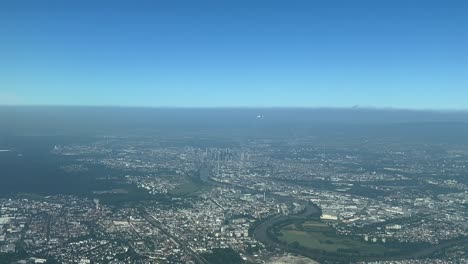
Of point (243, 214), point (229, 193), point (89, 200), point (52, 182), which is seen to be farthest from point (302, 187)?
point (52, 182)

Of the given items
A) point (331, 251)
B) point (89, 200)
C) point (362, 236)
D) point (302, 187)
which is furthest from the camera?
point (302, 187)

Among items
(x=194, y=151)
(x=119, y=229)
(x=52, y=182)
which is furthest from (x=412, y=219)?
(x=194, y=151)

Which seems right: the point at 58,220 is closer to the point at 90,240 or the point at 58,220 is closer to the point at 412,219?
the point at 90,240

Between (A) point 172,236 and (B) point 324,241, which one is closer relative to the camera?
(B) point 324,241

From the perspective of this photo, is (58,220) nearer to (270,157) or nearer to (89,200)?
(89,200)

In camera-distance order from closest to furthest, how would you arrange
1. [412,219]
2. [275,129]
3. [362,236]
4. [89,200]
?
[362,236] → [412,219] → [89,200] → [275,129]

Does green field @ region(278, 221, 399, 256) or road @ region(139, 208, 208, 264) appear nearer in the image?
road @ region(139, 208, 208, 264)

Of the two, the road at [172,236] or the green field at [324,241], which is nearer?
the road at [172,236]

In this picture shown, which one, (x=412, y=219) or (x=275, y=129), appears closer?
(x=412, y=219)
